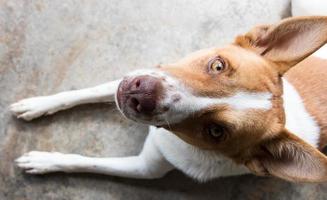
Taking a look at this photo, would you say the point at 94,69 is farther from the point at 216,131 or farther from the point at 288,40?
the point at 288,40

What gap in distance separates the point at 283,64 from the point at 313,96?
514mm

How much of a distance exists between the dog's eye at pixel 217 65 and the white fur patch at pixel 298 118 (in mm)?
576

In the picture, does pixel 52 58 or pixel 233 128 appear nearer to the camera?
pixel 233 128

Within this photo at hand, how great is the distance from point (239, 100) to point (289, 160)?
421 millimetres

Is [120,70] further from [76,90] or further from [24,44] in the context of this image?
[24,44]

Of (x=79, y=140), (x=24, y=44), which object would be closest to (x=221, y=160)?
(x=79, y=140)

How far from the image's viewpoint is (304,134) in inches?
113

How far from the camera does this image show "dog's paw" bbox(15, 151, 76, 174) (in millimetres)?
3178

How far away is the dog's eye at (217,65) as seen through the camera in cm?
238

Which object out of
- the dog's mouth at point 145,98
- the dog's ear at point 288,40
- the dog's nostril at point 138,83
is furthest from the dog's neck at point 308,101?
the dog's nostril at point 138,83

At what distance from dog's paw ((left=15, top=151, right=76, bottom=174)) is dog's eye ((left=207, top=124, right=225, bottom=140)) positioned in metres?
1.17

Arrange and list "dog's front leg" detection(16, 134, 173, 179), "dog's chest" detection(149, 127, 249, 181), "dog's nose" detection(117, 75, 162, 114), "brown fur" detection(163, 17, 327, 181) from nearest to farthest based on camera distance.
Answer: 1. "dog's nose" detection(117, 75, 162, 114)
2. "brown fur" detection(163, 17, 327, 181)
3. "dog's chest" detection(149, 127, 249, 181)
4. "dog's front leg" detection(16, 134, 173, 179)

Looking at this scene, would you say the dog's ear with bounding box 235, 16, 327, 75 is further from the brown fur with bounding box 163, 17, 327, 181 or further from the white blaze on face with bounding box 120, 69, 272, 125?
the white blaze on face with bounding box 120, 69, 272, 125

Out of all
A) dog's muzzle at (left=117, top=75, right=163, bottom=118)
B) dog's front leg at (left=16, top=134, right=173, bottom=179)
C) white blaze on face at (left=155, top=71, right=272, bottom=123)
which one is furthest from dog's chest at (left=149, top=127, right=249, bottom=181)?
dog's muzzle at (left=117, top=75, right=163, bottom=118)
